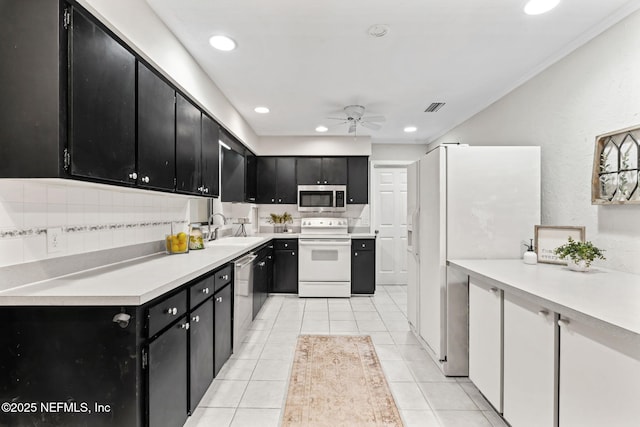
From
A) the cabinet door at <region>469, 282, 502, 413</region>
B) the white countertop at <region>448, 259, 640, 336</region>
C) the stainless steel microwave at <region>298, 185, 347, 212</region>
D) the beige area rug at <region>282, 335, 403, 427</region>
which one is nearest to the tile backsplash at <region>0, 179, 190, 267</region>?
the beige area rug at <region>282, 335, 403, 427</region>

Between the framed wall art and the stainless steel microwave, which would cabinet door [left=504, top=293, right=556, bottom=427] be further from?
the stainless steel microwave

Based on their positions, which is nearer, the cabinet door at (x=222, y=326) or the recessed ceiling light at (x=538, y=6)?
the recessed ceiling light at (x=538, y=6)

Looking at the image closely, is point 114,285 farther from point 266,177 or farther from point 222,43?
point 266,177

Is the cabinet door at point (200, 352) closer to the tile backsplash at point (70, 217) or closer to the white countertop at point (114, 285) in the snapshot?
the white countertop at point (114, 285)

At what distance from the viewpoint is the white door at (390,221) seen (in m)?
5.74

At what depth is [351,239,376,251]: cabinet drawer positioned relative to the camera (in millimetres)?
4914

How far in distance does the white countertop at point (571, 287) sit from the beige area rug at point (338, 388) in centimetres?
109

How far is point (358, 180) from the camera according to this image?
5.29m

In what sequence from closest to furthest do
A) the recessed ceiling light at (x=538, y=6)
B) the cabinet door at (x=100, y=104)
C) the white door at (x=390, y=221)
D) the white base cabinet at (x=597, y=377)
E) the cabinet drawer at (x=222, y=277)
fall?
the white base cabinet at (x=597, y=377) → the cabinet door at (x=100, y=104) → the recessed ceiling light at (x=538, y=6) → the cabinet drawer at (x=222, y=277) → the white door at (x=390, y=221)

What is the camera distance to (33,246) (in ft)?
A: 4.98

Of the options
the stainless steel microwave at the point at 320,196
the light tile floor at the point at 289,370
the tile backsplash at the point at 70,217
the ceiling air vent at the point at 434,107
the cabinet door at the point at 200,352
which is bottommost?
the light tile floor at the point at 289,370

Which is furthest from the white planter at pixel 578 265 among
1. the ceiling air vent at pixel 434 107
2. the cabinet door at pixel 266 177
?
the cabinet door at pixel 266 177

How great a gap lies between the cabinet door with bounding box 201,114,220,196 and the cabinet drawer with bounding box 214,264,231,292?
2.46 feet

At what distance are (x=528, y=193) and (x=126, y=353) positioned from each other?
113 inches
